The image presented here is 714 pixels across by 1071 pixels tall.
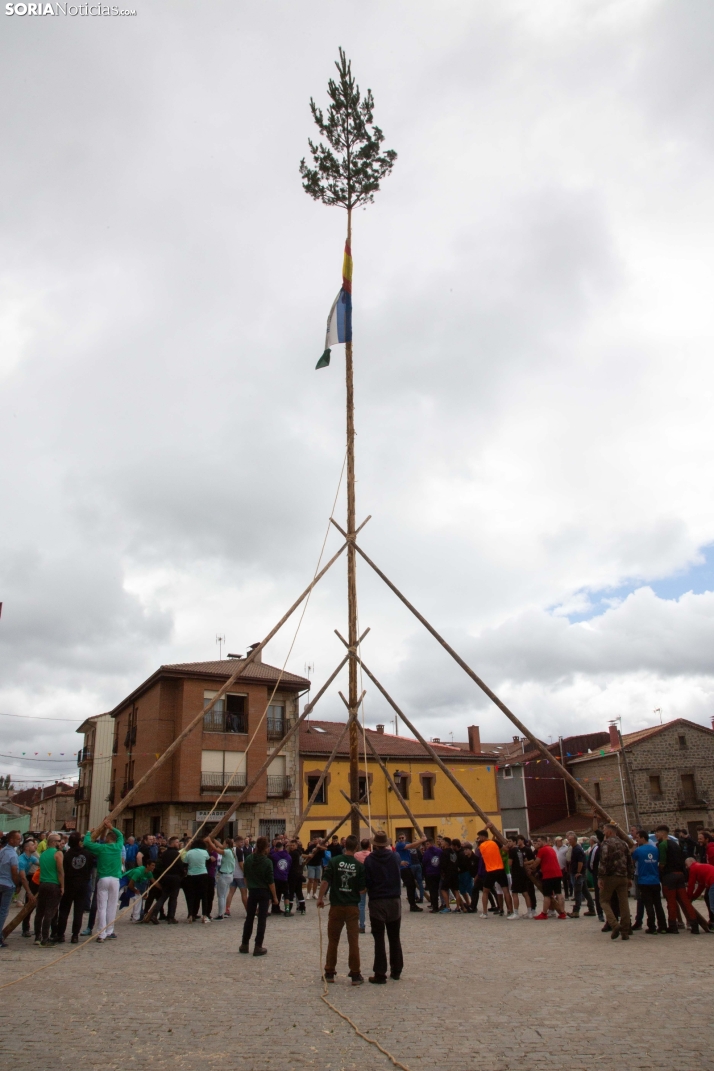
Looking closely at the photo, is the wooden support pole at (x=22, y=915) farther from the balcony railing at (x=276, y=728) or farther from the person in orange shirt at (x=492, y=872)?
the balcony railing at (x=276, y=728)

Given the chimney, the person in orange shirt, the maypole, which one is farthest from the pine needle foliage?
the chimney

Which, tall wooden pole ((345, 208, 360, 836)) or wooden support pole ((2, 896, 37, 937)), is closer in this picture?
wooden support pole ((2, 896, 37, 937))

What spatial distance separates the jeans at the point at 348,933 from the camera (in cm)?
768

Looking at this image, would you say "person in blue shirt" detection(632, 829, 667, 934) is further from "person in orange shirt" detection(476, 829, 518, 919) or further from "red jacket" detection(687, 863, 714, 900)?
"person in orange shirt" detection(476, 829, 518, 919)

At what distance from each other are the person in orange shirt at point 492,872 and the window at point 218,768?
20495 mm

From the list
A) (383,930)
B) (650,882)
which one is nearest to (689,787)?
(650,882)

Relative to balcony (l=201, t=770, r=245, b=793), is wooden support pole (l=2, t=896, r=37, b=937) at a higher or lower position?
lower

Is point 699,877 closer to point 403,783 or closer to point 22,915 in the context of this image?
point 22,915

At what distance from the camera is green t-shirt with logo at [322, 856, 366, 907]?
7887mm

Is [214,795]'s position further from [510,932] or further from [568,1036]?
[568,1036]

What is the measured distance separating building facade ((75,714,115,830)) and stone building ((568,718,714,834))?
2810 cm

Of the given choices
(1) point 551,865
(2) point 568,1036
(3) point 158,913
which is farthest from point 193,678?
(2) point 568,1036

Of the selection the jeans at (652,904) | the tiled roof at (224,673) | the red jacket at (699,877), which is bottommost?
the jeans at (652,904)

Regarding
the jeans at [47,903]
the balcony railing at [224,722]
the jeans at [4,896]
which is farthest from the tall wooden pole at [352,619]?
the balcony railing at [224,722]
